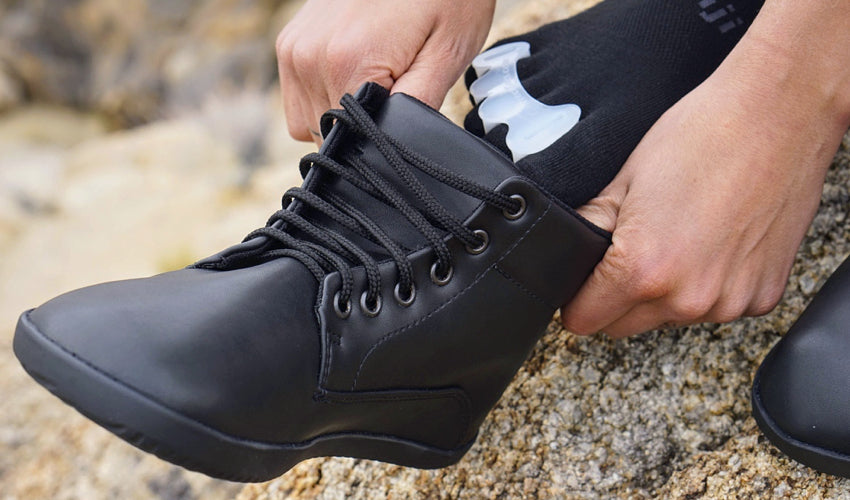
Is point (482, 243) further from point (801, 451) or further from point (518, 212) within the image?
point (801, 451)

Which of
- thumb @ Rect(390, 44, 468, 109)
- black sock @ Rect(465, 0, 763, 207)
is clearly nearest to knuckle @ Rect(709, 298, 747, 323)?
black sock @ Rect(465, 0, 763, 207)

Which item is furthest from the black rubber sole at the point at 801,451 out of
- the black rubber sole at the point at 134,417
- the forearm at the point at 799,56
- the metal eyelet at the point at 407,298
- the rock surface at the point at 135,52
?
the rock surface at the point at 135,52

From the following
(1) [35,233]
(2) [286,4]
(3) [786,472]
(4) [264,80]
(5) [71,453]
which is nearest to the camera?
(3) [786,472]

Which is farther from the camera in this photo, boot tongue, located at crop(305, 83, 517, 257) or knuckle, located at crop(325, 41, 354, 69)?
knuckle, located at crop(325, 41, 354, 69)

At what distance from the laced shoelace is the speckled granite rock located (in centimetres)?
39

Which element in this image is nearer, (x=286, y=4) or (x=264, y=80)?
(x=264, y=80)

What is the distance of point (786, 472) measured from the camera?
107cm

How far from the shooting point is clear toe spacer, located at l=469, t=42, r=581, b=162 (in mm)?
1144

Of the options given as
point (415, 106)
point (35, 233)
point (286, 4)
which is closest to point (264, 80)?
point (286, 4)

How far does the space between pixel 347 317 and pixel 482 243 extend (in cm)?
23

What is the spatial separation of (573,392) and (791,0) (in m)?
0.71

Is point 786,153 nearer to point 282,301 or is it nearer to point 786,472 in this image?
point 786,472

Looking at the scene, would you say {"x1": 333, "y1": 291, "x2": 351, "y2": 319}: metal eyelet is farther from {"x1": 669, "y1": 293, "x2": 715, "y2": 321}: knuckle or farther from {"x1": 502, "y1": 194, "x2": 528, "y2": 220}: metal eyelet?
Answer: {"x1": 669, "y1": 293, "x2": 715, "y2": 321}: knuckle

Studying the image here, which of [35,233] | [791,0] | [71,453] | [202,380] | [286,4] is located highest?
[791,0]
